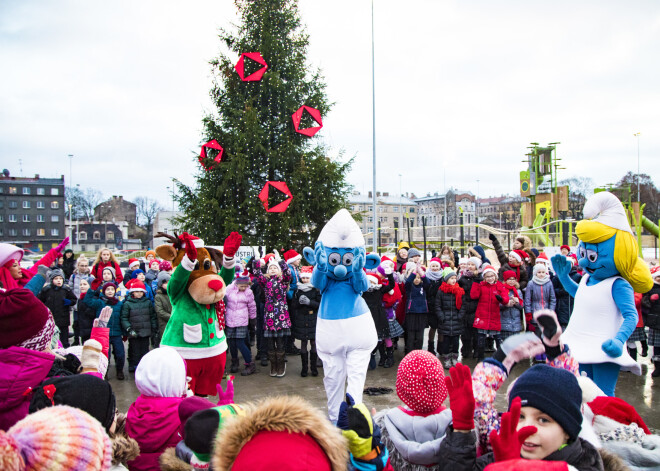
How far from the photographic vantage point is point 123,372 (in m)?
7.46

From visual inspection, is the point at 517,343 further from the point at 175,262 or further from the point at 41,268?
the point at 41,268

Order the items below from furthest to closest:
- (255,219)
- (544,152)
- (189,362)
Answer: (544,152) < (255,219) < (189,362)

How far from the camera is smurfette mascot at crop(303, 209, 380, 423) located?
4.73m

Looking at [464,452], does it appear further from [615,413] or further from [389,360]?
[389,360]

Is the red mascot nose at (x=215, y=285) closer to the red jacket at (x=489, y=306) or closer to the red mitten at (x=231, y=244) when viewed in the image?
the red mitten at (x=231, y=244)

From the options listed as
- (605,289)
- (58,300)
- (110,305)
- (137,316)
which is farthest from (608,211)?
(58,300)

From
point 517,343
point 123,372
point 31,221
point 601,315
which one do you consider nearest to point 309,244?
point 123,372

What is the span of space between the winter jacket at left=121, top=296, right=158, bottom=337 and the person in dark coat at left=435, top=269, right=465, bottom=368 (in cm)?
472

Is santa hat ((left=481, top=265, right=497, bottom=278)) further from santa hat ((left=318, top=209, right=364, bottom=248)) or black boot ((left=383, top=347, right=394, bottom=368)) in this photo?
santa hat ((left=318, top=209, right=364, bottom=248))

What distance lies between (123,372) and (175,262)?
3.62 m

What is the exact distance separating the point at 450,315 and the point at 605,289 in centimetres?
357

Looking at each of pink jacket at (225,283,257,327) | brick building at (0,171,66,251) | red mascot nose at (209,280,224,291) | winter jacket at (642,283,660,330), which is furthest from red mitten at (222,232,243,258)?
brick building at (0,171,66,251)

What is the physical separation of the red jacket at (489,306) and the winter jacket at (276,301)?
10.3 ft

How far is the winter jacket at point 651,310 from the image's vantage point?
7012mm
